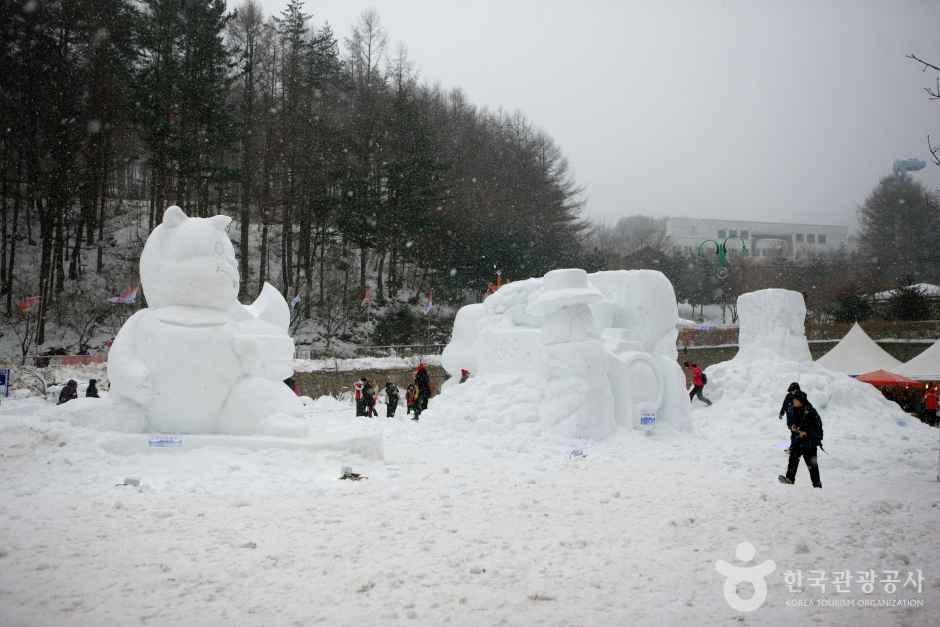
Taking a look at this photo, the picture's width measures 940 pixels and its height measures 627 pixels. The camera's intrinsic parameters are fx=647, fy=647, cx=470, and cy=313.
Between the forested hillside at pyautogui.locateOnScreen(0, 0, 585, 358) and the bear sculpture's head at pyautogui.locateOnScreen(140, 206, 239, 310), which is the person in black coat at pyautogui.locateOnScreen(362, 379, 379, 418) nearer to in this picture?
the bear sculpture's head at pyautogui.locateOnScreen(140, 206, 239, 310)

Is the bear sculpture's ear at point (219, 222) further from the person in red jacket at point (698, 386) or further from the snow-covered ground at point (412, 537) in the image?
the person in red jacket at point (698, 386)

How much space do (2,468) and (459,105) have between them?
39989 mm

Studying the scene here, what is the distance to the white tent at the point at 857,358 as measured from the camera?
1938 centimetres

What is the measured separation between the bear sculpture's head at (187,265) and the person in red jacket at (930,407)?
1706 cm

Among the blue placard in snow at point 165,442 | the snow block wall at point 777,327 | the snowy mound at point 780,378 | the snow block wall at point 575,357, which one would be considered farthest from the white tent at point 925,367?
the blue placard in snow at point 165,442

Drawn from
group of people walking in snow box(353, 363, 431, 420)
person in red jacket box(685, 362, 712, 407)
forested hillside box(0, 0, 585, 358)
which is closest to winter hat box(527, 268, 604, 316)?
group of people walking in snow box(353, 363, 431, 420)

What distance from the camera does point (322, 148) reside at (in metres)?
28.7

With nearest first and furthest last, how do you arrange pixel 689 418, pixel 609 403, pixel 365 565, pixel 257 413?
pixel 365 565
pixel 257 413
pixel 609 403
pixel 689 418

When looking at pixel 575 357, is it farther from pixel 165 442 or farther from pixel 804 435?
pixel 165 442

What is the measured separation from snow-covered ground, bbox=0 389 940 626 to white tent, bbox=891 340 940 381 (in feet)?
36.5

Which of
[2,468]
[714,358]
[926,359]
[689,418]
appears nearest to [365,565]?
[2,468]

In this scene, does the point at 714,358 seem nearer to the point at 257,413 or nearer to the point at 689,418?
the point at 689,418

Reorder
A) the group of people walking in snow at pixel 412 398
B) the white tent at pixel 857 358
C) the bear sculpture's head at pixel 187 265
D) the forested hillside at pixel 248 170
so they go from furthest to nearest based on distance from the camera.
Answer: the forested hillside at pixel 248 170 < the white tent at pixel 857 358 < the group of people walking in snow at pixel 412 398 < the bear sculpture's head at pixel 187 265

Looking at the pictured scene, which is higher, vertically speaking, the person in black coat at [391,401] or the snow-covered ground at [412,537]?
the snow-covered ground at [412,537]
